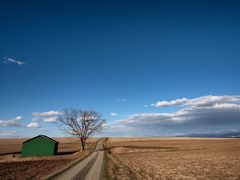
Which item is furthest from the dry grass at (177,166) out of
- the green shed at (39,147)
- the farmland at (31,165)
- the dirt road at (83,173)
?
the green shed at (39,147)

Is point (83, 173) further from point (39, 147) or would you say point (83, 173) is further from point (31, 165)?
point (39, 147)

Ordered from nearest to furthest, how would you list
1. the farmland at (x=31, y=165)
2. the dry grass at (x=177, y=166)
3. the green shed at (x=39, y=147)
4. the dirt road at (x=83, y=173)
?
the dirt road at (x=83, y=173), the dry grass at (x=177, y=166), the farmland at (x=31, y=165), the green shed at (x=39, y=147)

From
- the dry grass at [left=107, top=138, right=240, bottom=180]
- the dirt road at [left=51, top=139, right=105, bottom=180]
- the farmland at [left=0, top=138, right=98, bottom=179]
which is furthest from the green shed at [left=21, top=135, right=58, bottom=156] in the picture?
the dirt road at [left=51, top=139, right=105, bottom=180]

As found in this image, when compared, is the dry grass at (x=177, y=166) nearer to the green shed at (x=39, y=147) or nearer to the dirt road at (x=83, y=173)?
the dirt road at (x=83, y=173)

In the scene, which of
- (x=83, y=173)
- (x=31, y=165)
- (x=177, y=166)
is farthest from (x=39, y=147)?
(x=177, y=166)

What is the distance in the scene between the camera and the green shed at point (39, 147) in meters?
60.4

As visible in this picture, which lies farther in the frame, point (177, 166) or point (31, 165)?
point (31, 165)

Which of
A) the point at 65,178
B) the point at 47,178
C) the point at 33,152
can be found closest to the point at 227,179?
the point at 65,178

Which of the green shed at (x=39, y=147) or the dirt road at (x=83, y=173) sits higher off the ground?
the green shed at (x=39, y=147)

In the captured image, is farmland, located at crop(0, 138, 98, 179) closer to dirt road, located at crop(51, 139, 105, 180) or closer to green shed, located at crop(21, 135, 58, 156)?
dirt road, located at crop(51, 139, 105, 180)

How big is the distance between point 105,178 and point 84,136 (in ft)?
183

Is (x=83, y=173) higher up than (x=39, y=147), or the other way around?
(x=39, y=147)

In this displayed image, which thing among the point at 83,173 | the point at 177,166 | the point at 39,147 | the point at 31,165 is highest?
the point at 39,147

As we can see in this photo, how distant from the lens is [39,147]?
202ft
